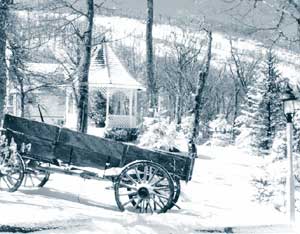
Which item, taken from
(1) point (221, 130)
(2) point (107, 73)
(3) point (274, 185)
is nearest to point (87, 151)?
(3) point (274, 185)

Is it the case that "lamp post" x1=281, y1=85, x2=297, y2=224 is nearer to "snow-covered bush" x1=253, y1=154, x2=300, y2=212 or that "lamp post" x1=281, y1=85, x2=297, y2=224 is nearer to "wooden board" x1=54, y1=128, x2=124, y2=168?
"wooden board" x1=54, y1=128, x2=124, y2=168

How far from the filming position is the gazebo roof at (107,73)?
27.5 metres

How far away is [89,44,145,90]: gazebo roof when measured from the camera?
90.4ft

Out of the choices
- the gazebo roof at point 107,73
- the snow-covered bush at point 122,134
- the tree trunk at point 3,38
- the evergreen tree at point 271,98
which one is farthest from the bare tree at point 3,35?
the evergreen tree at point 271,98

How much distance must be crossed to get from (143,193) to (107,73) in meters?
21.3

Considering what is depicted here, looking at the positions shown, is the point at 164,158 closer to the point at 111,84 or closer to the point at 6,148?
the point at 6,148

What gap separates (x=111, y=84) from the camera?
2741 cm

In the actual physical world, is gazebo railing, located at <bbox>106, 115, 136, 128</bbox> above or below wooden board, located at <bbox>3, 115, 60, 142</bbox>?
below

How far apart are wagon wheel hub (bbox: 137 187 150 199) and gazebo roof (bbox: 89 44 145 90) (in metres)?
19.5

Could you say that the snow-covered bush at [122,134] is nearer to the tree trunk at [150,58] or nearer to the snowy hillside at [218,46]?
the tree trunk at [150,58]

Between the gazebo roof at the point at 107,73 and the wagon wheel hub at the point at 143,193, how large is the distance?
1950 cm

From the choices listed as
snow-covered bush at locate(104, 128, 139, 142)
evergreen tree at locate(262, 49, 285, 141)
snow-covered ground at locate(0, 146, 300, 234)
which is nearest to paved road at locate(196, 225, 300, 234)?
snow-covered ground at locate(0, 146, 300, 234)

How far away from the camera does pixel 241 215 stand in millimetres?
8211

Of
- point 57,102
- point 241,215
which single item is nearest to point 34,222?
point 241,215
